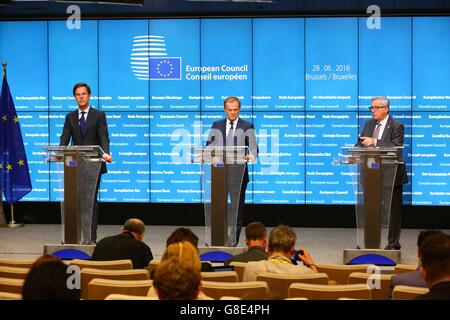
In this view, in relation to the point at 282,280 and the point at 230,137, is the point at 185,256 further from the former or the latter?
the point at 230,137

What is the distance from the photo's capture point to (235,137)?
349 inches

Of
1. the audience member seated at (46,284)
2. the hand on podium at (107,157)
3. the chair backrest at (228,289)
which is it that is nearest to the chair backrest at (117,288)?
the chair backrest at (228,289)

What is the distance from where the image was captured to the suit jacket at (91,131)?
895cm

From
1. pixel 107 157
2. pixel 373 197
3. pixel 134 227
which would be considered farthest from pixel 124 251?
pixel 373 197

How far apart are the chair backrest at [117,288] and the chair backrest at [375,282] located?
1.46m

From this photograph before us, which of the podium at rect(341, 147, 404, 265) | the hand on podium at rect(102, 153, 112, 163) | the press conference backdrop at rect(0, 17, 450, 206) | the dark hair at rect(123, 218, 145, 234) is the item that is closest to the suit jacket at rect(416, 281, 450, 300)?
the dark hair at rect(123, 218, 145, 234)

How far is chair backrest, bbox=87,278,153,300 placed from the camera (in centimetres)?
457

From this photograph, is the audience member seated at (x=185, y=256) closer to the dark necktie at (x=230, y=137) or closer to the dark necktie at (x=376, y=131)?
the dark necktie at (x=230, y=137)

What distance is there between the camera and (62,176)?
28.0 ft

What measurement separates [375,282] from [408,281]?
1.00ft

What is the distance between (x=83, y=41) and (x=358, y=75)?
14.0ft

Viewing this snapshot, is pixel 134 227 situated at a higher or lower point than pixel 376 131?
lower

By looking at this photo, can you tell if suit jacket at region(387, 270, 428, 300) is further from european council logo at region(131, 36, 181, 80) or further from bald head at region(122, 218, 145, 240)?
european council logo at region(131, 36, 181, 80)
